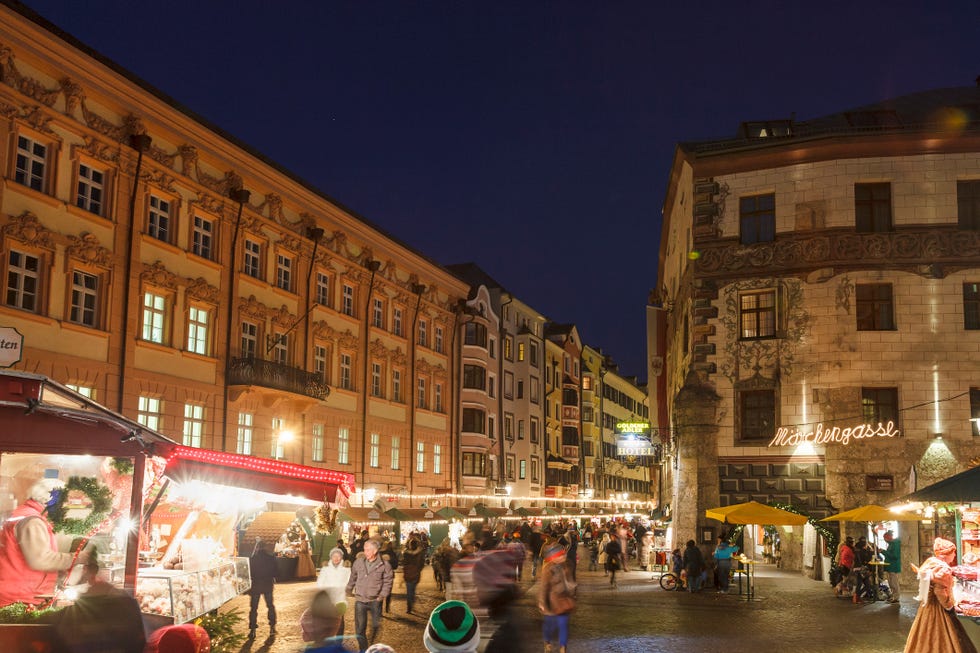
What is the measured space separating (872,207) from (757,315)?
4.83 meters

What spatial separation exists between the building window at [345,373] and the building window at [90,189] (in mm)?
14406

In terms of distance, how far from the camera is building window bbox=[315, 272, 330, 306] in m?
38.5

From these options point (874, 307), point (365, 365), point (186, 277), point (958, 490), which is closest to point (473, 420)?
point (365, 365)

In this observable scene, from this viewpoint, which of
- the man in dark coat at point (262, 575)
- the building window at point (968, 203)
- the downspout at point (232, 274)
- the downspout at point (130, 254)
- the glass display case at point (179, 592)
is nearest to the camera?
the glass display case at point (179, 592)

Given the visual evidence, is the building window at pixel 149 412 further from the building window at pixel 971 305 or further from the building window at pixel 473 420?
the building window at pixel 473 420

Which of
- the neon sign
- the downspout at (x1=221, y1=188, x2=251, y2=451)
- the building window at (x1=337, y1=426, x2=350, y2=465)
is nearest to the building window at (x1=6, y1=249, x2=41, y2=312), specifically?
the downspout at (x1=221, y1=188, x2=251, y2=451)

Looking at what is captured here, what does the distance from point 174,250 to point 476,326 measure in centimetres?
2640

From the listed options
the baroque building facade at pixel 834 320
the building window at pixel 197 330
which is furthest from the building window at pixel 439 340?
the baroque building facade at pixel 834 320

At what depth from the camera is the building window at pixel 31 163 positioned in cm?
2497

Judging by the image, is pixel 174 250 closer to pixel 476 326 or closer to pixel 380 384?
pixel 380 384

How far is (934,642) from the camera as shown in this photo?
464 inches

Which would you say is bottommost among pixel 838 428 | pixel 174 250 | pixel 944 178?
pixel 838 428

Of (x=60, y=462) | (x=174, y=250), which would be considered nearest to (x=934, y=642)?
(x=60, y=462)

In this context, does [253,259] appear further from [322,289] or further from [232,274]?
[322,289]
